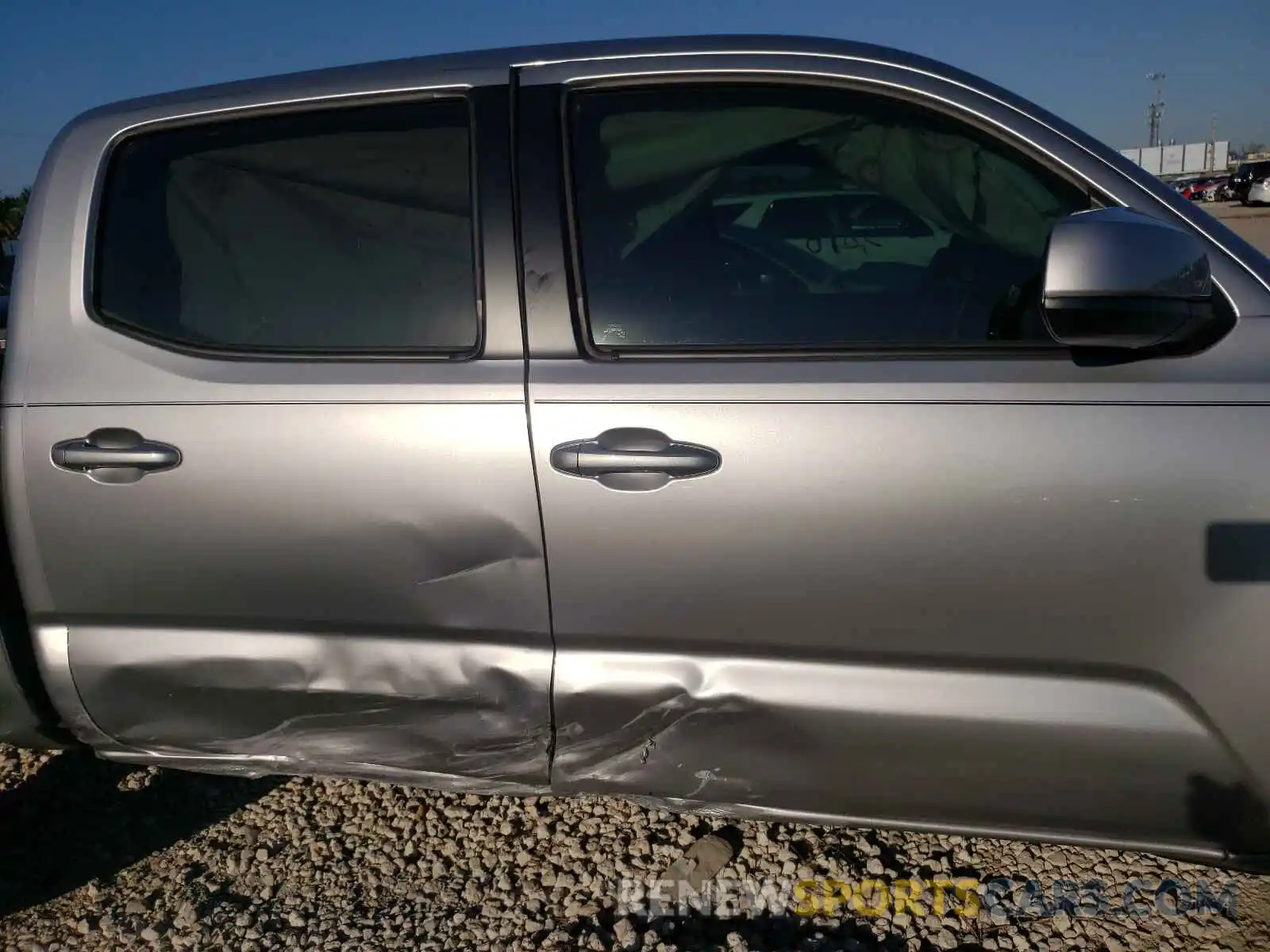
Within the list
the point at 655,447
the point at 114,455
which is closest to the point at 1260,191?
the point at 655,447

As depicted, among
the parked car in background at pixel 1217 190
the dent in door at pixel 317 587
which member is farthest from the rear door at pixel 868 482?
the parked car in background at pixel 1217 190

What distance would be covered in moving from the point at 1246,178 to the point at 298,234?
38573 mm

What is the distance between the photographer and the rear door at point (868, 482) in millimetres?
1672

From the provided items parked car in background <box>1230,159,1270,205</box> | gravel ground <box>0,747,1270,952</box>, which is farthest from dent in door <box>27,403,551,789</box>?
parked car in background <box>1230,159,1270,205</box>

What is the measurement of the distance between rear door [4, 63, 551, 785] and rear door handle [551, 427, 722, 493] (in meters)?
0.11

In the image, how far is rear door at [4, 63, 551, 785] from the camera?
1925mm

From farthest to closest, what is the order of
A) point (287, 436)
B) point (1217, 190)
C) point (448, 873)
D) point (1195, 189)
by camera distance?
point (1195, 189) → point (1217, 190) → point (448, 873) → point (287, 436)

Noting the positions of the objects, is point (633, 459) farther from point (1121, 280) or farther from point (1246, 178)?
point (1246, 178)

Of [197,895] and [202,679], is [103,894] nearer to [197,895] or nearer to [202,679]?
[197,895]

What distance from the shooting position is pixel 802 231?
2111 millimetres

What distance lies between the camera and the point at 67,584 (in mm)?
2084

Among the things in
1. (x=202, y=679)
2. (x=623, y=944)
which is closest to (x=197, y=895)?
(x=202, y=679)

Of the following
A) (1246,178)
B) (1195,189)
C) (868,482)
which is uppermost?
(1195,189)

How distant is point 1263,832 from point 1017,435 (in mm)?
839
